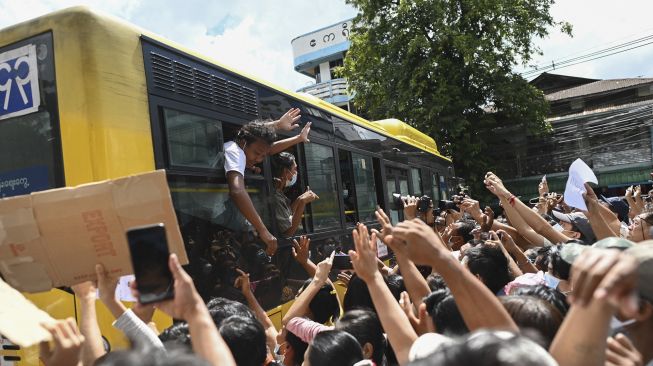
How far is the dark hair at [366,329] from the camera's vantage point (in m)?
2.32

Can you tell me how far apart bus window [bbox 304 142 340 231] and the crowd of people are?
94 cm

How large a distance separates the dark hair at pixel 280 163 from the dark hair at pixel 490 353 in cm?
320

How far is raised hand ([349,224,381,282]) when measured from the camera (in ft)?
6.52

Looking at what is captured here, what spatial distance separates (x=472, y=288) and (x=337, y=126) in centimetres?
396

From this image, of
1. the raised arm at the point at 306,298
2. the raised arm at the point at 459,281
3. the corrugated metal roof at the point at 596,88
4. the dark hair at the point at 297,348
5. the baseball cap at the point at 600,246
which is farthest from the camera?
the corrugated metal roof at the point at 596,88

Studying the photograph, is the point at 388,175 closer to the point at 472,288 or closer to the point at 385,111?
the point at 472,288

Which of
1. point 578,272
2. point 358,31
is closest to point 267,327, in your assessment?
point 578,272

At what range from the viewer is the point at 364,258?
79.1 inches

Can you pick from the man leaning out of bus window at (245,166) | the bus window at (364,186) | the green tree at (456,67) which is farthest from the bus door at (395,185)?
the green tree at (456,67)

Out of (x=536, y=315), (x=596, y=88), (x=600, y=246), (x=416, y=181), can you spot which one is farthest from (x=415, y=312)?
(x=596, y=88)

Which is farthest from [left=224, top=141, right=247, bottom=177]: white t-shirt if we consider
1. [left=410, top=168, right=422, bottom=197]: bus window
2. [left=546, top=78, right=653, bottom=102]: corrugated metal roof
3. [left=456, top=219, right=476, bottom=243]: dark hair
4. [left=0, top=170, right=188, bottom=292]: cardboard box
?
[left=546, top=78, right=653, bottom=102]: corrugated metal roof

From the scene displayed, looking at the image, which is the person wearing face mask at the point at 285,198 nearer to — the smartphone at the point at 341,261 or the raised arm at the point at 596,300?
the smartphone at the point at 341,261

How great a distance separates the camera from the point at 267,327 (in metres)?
3.10

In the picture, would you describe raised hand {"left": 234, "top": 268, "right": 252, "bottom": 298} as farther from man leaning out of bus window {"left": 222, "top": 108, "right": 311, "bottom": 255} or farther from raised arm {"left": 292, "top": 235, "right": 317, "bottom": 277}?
raised arm {"left": 292, "top": 235, "right": 317, "bottom": 277}
